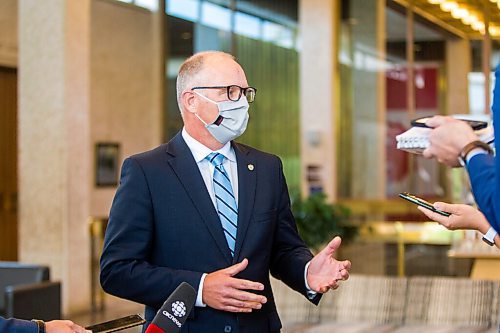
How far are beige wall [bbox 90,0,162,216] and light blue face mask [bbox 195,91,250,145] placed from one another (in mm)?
12078

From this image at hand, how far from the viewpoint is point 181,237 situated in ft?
11.0

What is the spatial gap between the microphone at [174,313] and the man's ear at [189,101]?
3.28 ft

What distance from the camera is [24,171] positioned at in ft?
39.3

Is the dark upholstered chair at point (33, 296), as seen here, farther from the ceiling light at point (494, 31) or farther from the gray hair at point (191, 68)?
the ceiling light at point (494, 31)

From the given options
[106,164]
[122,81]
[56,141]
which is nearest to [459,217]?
[56,141]

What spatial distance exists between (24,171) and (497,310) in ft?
22.4

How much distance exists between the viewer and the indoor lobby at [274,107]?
11.8m

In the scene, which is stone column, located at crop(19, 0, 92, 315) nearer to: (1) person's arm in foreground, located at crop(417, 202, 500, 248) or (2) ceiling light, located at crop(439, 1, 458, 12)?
(2) ceiling light, located at crop(439, 1, 458, 12)

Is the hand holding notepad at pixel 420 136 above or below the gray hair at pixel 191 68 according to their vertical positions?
below

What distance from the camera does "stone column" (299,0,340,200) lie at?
48.9 ft

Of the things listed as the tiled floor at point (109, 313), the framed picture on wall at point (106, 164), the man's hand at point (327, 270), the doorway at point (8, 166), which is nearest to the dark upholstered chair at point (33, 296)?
the tiled floor at point (109, 313)

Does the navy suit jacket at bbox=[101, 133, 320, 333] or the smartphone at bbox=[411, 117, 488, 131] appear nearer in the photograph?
the smartphone at bbox=[411, 117, 488, 131]

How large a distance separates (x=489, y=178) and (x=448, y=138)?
14 cm

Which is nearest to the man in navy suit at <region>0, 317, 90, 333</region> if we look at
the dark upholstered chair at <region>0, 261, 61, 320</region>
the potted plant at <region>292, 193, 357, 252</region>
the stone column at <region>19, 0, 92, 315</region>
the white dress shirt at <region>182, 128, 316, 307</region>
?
the white dress shirt at <region>182, 128, 316, 307</region>
